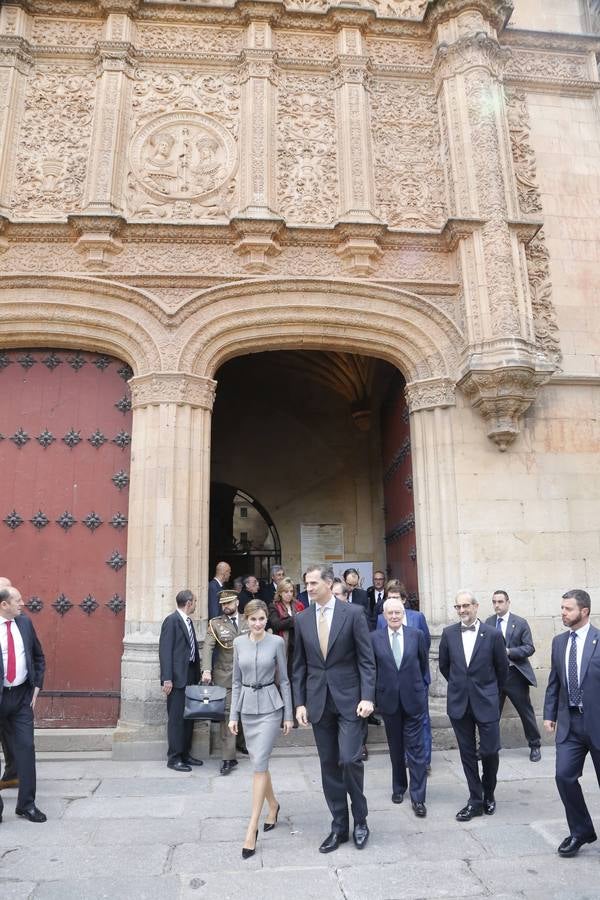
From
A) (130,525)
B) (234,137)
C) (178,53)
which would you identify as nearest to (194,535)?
(130,525)

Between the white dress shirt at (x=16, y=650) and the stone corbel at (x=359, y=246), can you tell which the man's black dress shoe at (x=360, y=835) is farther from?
the stone corbel at (x=359, y=246)

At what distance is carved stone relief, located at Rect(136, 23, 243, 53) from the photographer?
8.91 m

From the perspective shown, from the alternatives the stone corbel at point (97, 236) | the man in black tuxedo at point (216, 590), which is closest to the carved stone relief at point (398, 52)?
the stone corbel at point (97, 236)

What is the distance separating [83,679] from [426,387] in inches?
207

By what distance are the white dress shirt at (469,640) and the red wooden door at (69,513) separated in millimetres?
4125

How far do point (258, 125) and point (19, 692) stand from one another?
7324 mm

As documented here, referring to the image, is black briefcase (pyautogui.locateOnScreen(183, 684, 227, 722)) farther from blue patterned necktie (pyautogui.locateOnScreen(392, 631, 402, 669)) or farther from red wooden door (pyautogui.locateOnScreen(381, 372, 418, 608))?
red wooden door (pyautogui.locateOnScreen(381, 372, 418, 608))

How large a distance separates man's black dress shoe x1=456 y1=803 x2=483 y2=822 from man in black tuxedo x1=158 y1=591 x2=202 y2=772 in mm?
2678

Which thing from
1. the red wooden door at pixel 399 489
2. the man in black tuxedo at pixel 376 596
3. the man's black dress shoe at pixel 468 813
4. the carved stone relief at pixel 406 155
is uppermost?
the carved stone relief at pixel 406 155

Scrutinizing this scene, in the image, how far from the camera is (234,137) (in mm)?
8641

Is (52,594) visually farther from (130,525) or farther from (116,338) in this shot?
(116,338)

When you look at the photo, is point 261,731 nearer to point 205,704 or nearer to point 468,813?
point 205,704

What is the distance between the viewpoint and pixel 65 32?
29.3 feet

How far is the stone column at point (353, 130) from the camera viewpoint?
837 centimetres
